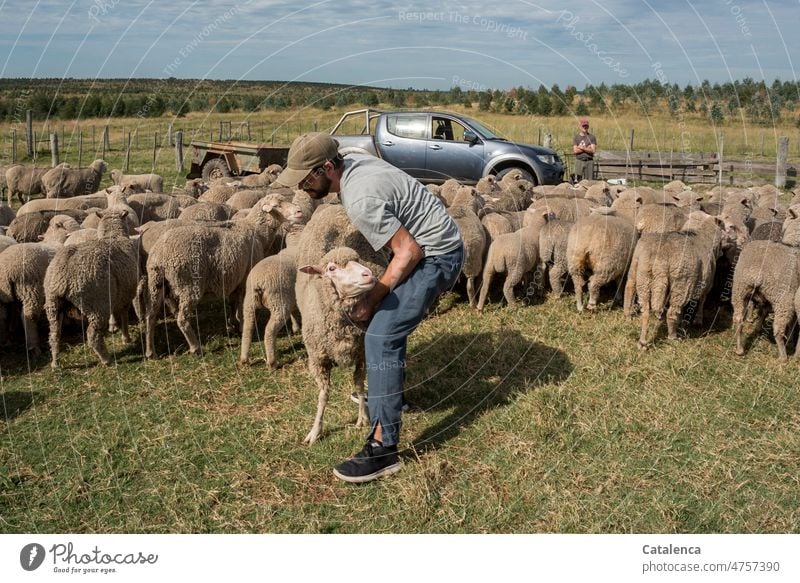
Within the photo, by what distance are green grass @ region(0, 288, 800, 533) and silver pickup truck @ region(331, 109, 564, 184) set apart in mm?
8348

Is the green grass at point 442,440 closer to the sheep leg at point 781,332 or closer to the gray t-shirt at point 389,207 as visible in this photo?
the sheep leg at point 781,332

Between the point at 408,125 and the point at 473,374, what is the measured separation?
10275 millimetres

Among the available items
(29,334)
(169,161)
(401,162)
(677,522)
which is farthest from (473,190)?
(169,161)

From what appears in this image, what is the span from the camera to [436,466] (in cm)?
543

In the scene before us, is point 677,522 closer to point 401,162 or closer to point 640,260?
point 640,260

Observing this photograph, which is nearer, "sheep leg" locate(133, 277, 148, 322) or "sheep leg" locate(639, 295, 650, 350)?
"sheep leg" locate(639, 295, 650, 350)

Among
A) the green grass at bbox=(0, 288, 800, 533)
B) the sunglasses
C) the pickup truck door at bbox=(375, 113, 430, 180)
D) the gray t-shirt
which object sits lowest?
the green grass at bbox=(0, 288, 800, 533)

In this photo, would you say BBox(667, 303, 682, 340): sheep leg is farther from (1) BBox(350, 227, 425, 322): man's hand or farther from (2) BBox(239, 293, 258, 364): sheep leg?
(2) BBox(239, 293, 258, 364): sheep leg

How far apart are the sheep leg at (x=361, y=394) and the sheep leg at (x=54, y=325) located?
4043mm

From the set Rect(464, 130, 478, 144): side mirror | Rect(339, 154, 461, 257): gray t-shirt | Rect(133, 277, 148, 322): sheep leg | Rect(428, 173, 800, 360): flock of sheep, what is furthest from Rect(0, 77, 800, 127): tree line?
Rect(339, 154, 461, 257): gray t-shirt

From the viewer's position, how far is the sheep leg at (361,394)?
601cm

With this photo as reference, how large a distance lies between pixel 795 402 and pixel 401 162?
435 inches

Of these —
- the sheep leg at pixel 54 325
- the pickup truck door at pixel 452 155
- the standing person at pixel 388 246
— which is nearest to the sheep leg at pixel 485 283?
the standing person at pixel 388 246

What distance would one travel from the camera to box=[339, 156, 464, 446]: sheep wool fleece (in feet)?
16.6
